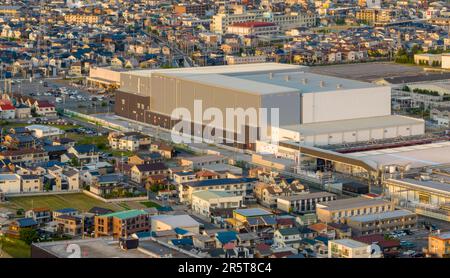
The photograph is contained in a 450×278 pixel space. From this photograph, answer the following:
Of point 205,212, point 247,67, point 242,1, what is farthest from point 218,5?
point 205,212

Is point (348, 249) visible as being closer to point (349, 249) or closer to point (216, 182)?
point (349, 249)

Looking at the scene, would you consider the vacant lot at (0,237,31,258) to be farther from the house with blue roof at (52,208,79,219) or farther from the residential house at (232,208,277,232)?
the residential house at (232,208,277,232)

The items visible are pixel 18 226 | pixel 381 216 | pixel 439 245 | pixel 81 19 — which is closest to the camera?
pixel 439 245

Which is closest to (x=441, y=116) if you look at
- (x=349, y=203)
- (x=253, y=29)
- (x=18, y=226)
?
(x=349, y=203)

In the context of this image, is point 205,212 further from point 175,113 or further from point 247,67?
point 247,67

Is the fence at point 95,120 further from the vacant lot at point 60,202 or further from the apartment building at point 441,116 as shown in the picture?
the apartment building at point 441,116

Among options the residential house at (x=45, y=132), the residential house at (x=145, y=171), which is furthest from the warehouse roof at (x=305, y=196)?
the residential house at (x=45, y=132)

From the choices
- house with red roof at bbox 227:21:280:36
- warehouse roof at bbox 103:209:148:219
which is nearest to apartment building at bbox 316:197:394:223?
warehouse roof at bbox 103:209:148:219

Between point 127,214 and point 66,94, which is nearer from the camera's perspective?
point 127,214
